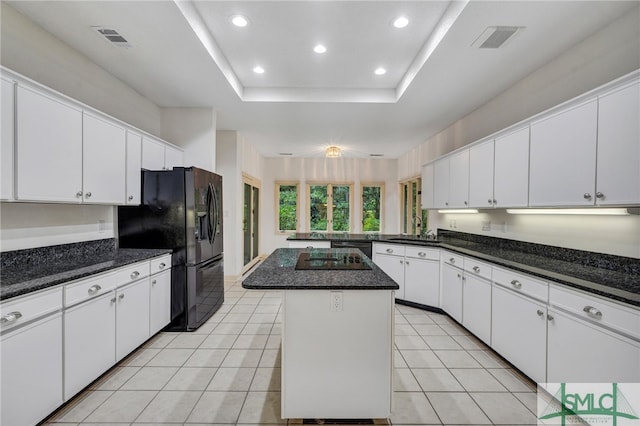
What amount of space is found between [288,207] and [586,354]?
21.6 feet

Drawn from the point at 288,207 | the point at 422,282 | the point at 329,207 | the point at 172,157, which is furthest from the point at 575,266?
the point at 288,207

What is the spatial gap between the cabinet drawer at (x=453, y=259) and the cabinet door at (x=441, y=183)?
0.79 metres

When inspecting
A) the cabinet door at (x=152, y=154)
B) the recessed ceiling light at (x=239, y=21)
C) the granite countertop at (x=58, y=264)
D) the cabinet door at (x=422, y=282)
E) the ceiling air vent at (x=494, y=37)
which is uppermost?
the recessed ceiling light at (x=239, y=21)

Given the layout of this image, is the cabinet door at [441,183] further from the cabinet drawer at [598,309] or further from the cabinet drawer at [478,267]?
the cabinet drawer at [598,309]

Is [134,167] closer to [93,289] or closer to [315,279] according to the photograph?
[93,289]

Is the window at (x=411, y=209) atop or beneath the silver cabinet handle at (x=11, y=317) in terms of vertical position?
atop

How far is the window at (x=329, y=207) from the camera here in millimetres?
7645

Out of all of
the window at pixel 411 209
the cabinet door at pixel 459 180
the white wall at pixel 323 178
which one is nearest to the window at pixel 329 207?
the white wall at pixel 323 178

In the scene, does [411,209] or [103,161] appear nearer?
[103,161]

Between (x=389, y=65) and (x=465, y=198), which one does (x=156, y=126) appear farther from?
(x=465, y=198)

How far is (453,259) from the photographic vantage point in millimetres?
3172

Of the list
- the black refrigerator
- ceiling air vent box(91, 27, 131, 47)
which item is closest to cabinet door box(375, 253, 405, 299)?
the black refrigerator

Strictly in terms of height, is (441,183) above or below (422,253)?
above

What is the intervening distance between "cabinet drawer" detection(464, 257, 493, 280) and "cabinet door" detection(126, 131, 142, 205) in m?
3.55
